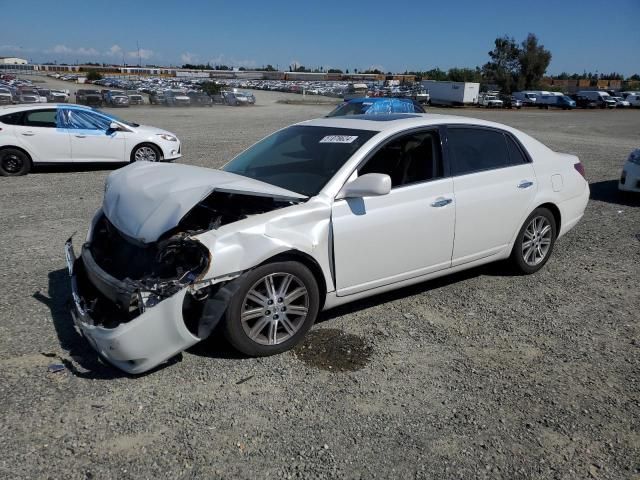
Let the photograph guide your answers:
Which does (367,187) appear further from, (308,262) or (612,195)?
A: (612,195)

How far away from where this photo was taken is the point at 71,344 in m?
4.03

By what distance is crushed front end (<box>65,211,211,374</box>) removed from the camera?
131 inches

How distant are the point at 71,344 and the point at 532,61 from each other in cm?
8106

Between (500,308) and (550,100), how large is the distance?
177 ft

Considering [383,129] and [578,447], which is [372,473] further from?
[383,129]

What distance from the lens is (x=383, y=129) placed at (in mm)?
4570

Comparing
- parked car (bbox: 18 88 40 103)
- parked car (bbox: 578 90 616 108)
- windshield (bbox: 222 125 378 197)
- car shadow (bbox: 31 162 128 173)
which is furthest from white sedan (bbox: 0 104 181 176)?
parked car (bbox: 578 90 616 108)

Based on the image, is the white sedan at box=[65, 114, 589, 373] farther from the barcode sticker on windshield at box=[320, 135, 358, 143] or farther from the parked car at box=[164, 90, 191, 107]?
A: the parked car at box=[164, 90, 191, 107]

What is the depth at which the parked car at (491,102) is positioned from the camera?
166 ft

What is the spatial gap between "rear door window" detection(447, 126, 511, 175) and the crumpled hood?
165 centimetres

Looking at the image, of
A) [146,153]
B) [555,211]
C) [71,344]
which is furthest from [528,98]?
[71,344]

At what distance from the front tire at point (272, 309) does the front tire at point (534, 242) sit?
2401 millimetres

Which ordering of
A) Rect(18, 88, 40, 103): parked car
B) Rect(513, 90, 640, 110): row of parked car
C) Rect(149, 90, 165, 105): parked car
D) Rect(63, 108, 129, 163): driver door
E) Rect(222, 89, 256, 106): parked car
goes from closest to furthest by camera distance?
1. Rect(63, 108, 129, 163): driver door
2. Rect(18, 88, 40, 103): parked car
3. Rect(149, 90, 165, 105): parked car
4. Rect(222, 89, 256, 106): parked car
5. Rect(513, 90, 640, 110): row of parked car

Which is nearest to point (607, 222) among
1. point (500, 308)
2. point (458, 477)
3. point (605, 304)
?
point (605, 304)
